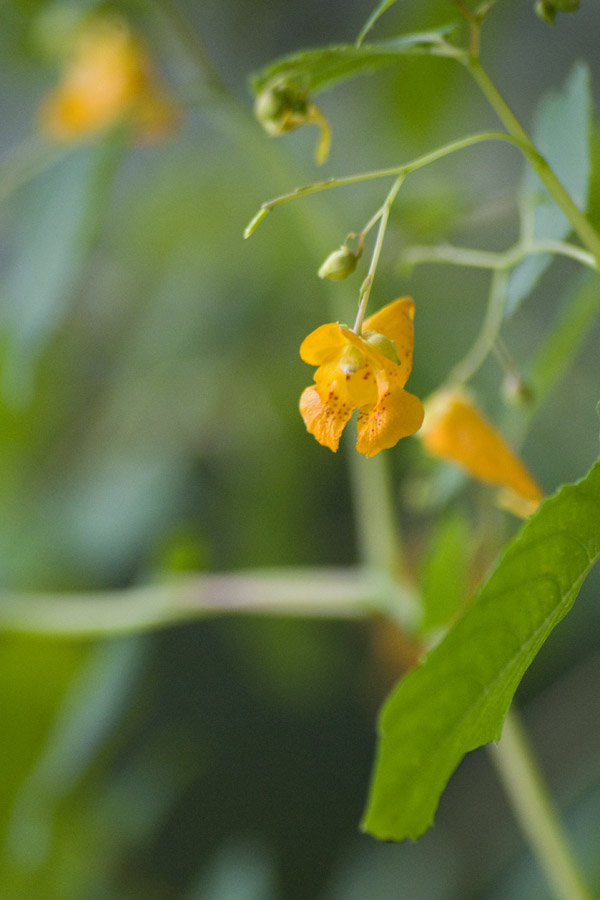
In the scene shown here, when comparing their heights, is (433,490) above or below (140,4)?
below

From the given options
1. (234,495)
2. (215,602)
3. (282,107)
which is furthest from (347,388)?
(234,495)

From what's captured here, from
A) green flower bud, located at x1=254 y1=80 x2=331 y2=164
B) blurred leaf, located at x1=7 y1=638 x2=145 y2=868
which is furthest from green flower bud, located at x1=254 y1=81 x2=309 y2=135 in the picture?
blurred leaf, located at x1=7 y1=638 x2=145 y2=868

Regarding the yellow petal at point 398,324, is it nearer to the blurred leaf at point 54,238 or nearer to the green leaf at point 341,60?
the green leaf at point 341,60

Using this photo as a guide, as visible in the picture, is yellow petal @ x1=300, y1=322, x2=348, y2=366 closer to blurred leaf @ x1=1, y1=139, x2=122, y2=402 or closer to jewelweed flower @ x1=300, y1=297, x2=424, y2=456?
jewelweed flower @ x1=300, y1=297, x2=424, y2=456

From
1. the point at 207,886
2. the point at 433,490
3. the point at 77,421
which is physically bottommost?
the point at 207,886

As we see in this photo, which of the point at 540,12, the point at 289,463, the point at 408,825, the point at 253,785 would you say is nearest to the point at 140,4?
the point at 289,463

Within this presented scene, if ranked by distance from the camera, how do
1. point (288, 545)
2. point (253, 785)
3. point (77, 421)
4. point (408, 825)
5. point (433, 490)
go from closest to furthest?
point (408, 825)
point (433, 490)
point (288, 545)
point (253, 785)
point (77, 421)

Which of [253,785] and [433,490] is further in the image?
[253,785]

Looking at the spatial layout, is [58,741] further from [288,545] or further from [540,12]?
[540,12]
